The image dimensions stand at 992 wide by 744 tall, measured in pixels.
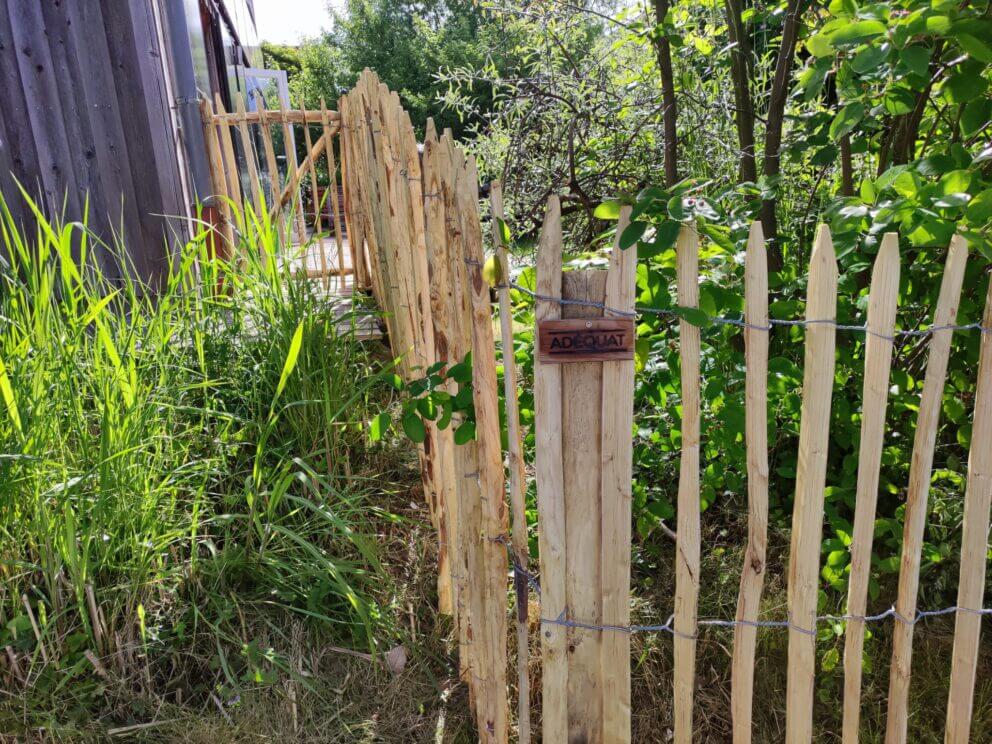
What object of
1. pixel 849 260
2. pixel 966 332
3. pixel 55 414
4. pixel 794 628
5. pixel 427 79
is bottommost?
pixel 794 628

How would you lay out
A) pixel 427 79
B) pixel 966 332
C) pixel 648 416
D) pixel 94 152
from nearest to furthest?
pixel 966 332 < pixel 648 416 < pixel 94 152 < pixel 427 79

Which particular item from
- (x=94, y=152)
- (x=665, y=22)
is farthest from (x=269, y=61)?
(x=665, y=22)

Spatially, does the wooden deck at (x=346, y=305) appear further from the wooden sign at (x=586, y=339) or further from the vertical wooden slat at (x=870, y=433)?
the vertical wooden slat at (x=870, y=433)

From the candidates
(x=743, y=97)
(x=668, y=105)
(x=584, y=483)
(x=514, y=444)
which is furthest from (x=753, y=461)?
(x=668, y=105)

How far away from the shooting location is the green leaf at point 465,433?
1713mm

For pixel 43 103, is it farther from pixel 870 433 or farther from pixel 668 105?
pixel 870 433

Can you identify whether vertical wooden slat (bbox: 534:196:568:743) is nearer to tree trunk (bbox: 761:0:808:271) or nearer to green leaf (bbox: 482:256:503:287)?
green leaf (bbox: 482:256:503:287)

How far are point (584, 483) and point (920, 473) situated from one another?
2.26 feet

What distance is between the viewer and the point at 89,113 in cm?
379

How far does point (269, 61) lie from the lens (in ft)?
76.0

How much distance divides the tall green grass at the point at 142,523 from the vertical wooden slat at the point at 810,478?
1.12 meters

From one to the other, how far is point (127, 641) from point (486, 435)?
129cm

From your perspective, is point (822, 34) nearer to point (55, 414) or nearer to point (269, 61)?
point (55, 414)

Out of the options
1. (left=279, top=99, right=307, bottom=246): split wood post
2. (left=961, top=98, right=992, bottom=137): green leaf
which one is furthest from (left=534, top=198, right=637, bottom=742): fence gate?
(left=279, top=99, right=307, bottom=246): split wood post
